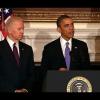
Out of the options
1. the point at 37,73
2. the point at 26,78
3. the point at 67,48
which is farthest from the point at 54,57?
the point at 37,73

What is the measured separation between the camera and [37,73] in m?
5.05

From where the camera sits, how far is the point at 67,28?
12.8 feet

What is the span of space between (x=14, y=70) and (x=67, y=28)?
2.38 feet

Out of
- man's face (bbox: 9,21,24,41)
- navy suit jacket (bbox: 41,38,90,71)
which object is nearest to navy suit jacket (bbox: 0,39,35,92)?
man's face (bbox: 9,21,24,41)

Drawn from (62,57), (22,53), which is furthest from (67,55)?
(22,53)

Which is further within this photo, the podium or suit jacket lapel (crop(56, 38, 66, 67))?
suit jacket lapel (crop(56, 38, 66, 67))

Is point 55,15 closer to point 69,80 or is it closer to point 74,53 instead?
point 74,53

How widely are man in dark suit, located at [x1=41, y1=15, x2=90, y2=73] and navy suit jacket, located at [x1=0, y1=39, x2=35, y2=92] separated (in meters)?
0.26

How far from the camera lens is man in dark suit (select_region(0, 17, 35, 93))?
3480mm
